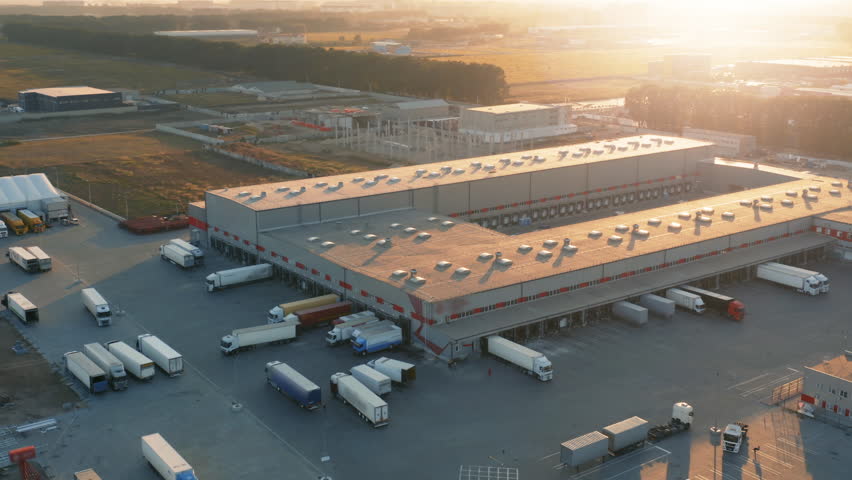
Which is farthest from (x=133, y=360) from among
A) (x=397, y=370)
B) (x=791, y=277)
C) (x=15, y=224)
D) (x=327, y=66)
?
(x=327, y=66)

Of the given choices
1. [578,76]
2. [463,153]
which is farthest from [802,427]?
[578,76]

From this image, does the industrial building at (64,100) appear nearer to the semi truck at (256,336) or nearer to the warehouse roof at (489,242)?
the warehouse roof at (489,242)

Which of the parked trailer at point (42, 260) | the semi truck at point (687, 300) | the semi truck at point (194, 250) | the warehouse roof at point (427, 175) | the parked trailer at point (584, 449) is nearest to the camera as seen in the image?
the parked trailer at point (584, 449)

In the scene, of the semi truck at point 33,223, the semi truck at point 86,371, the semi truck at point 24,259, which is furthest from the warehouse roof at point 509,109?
the semi truck at point 86,371

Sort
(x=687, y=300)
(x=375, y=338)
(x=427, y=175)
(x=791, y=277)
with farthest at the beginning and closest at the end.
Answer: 1. (x=427, y=175)
2. (x=791, y=277)
3. (x=687, y=300)
4. (x=375, y=338)

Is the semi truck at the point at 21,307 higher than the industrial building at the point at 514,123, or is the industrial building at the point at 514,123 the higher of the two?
the industrial building at the point at 514,123

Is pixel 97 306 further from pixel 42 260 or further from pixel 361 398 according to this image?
pixel 361 398

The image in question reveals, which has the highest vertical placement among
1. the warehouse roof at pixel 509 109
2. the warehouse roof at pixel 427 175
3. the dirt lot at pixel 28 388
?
the warehouse roof at pixel 509 109

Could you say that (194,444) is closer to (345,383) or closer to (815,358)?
(345,383)
